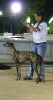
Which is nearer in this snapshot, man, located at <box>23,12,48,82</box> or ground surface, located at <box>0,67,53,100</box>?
ground surface, located at <box>0,67,53,100</box>

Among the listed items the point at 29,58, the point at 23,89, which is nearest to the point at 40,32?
the point at 29,58

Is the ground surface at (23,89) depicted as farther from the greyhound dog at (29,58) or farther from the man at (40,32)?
the man at (40,32)

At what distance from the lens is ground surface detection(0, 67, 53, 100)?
6623mm

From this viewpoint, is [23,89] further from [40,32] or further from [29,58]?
[40,32]

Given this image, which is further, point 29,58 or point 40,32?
point 29,58

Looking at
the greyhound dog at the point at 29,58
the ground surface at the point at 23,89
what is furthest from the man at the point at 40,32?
the ground surface at the point at 23,89

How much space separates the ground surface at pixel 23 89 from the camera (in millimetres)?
6623

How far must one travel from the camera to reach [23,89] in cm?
744

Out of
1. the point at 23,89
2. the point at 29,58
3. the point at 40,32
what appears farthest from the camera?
the point at 29,58

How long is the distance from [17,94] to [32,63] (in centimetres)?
186

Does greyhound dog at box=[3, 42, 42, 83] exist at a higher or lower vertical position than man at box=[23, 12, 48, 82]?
lower

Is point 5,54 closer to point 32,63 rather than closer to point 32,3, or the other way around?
point 32,63

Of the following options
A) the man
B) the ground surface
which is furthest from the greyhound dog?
the ground surface

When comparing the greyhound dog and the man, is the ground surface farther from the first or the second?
the man
